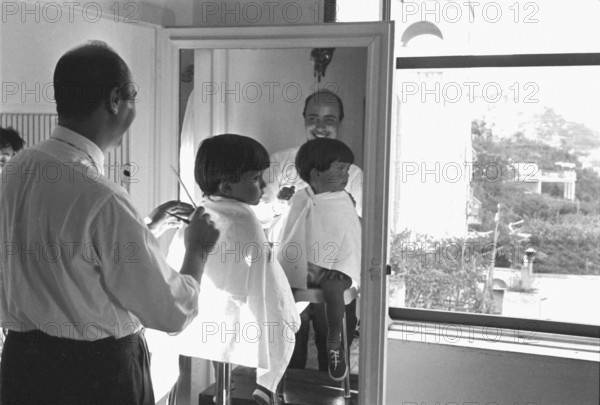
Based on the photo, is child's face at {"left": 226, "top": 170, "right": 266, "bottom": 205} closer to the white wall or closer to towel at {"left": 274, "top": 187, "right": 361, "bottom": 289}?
towel at {"left": 274, "top": 187, "right": 361, "bottom": 289}

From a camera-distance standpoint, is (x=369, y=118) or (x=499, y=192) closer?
(x=369, y=118)

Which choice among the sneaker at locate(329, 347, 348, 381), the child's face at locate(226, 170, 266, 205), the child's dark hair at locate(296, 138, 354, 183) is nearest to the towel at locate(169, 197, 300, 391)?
the child's face at locate(226, 170, 266, 205)

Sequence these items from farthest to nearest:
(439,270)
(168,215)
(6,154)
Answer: (439,270)
(168,215)
(6,154)

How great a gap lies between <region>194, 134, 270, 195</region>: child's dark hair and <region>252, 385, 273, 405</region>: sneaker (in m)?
0.72

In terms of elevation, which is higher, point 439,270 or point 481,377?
point 439,270

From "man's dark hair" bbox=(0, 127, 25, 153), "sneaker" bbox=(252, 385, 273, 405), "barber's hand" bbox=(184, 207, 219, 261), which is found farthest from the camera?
"sneaker" bbox=(252, 385, 273, 405)

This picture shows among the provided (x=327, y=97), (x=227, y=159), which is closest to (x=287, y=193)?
(x=227, y=159)

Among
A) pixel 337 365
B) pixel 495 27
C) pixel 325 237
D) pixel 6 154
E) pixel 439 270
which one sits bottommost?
pixel 337 365

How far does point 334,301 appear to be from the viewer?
2.62 meters

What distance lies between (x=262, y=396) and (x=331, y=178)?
2.69ft

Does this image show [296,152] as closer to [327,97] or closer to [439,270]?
[327,97]

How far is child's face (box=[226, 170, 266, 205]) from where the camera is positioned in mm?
2602

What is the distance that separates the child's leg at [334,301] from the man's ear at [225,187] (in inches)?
18.2

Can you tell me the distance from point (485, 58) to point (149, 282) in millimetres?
2175
